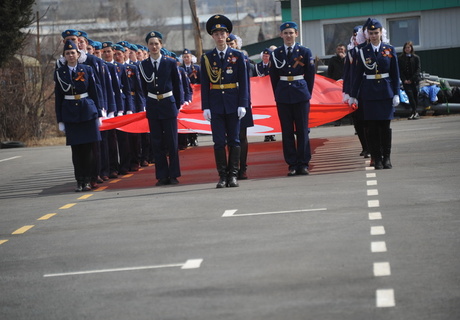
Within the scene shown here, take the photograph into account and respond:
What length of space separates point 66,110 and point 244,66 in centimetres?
276

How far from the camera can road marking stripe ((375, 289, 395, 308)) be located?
624 centimetres

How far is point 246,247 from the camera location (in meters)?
8.48

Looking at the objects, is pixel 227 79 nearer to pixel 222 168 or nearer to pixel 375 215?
pixel 222 168

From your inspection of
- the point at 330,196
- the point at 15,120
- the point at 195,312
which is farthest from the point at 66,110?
the point at 15,120

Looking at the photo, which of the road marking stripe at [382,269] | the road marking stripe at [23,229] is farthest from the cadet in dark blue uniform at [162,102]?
the road marking stripe at [382,269]

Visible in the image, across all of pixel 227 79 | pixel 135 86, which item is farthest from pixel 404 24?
pixel 227 79

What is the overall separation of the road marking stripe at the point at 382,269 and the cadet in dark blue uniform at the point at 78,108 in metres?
7.55

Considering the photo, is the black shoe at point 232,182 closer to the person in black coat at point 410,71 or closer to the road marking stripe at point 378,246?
the road marking stripe at point 378,246

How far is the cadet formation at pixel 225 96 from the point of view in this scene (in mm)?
13297

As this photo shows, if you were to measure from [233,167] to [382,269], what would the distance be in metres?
6.20

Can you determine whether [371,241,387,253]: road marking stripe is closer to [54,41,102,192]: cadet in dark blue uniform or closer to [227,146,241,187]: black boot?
[227,146,241,187]: black boot

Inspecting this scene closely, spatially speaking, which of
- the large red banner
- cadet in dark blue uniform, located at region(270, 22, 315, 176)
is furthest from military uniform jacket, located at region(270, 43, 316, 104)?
the large red banner

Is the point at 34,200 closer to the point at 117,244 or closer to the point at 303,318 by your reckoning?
the point at 117,244

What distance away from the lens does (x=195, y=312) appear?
643 cm
